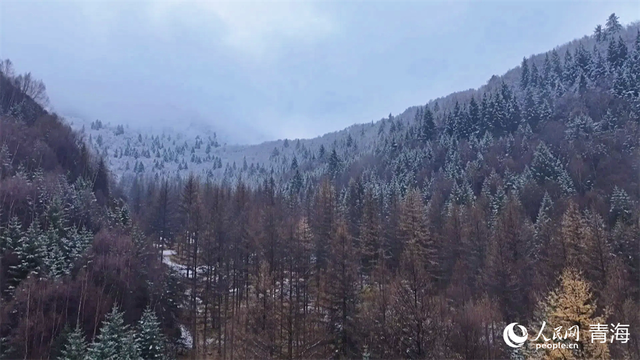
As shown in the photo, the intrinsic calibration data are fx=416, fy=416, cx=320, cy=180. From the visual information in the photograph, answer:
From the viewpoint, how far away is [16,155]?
63.6 metres

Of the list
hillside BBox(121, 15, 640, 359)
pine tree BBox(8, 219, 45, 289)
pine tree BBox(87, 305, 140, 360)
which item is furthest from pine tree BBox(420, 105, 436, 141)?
pine tree BBox(87, 305, 140, 360)

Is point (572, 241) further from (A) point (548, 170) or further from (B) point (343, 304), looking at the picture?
(A) point (548, 170)

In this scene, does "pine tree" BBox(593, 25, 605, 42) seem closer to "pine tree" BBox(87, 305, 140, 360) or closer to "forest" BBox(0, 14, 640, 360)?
"forest" BBox(0, 14, 640, 360)

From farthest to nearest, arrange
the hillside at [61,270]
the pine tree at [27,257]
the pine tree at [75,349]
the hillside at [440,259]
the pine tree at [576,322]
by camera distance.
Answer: the pine tree at [27,257] < the hillside at [61,270] < the hillside at [440,259] < the pine tree at [75,349] < the pine tree at [576,322]

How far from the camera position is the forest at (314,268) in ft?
96.7

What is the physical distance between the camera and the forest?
29469 millimetres

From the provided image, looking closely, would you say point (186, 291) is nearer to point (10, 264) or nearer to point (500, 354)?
point (10, 264)

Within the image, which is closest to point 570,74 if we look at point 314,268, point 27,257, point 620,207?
point 620,207

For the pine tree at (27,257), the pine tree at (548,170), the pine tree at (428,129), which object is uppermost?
the pine tree at (428,129)

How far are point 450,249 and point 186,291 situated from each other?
32166mm

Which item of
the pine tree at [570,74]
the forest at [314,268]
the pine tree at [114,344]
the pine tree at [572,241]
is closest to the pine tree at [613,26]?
the pine tree at [570,74]

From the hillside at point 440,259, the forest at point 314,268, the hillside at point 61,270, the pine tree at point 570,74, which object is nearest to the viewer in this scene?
the hillside at point 440,259

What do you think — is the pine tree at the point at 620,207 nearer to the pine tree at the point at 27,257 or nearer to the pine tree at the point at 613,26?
the pine tree at the point at 27,257

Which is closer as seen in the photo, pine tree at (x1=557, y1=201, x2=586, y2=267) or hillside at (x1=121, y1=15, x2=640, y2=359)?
hillside at (x1=121, y1=15, x2=640, y2=359)
